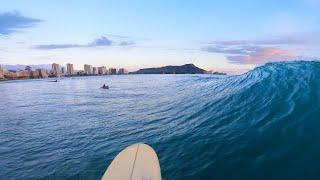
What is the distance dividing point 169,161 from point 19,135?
35.4 ft

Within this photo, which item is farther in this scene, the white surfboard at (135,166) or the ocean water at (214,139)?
the ocean water at (214,139)

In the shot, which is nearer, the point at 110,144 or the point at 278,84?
the point at 110,144

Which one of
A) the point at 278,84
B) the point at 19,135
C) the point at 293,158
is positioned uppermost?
the point at 278,84

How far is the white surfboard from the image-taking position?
7.78 meters

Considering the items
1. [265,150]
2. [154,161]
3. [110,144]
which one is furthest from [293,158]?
[110,144]

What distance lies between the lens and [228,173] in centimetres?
877

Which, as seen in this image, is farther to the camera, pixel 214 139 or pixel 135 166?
pixel 214 139

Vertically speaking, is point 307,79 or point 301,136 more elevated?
point 307,79

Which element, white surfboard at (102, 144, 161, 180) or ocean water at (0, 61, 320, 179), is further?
ocean water at (0, 61, 320, 179)

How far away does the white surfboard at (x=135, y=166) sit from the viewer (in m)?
7.78

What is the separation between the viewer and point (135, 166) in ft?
25.9

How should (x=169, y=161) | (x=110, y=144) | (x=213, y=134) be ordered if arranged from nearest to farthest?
(x=169, y=161), (x=213, y=134), (x=110, y=144)

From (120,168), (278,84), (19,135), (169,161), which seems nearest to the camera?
(120,168)

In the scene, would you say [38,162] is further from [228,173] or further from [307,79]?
[307,79]
